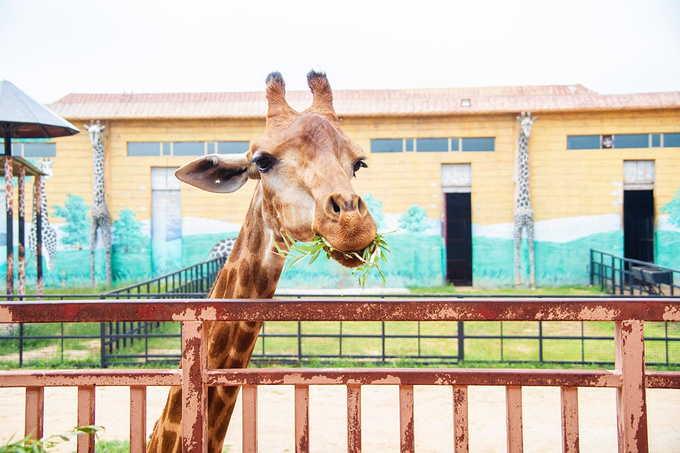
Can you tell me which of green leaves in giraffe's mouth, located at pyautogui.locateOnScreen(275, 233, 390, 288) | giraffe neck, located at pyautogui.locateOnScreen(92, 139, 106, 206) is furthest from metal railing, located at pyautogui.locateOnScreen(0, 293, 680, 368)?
giraffe neck, located at pyautogui.locateOnScreen(92, 139, 106, 206)

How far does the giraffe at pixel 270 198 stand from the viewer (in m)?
2.11

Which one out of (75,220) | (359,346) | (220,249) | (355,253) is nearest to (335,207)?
(355,253)

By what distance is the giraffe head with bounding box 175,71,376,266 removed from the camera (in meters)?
1.81

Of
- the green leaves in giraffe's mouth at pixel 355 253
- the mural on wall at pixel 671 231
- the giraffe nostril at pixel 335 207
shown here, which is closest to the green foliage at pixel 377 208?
the mural on wall at pixel 671 231

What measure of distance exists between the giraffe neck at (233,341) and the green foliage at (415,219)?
1428 cm

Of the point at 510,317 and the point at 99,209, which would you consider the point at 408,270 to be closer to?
the point at 99,209

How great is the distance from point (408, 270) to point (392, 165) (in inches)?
131

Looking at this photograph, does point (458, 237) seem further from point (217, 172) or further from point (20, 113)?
point (217, 172)

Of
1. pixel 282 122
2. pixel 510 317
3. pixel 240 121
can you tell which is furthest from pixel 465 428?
pixel 240 121

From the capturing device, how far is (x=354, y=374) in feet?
5.92

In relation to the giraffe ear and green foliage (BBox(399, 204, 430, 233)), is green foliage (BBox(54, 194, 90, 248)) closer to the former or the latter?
green foliage (BBox(399, 204, 430, 233))

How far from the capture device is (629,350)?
173 centimetres

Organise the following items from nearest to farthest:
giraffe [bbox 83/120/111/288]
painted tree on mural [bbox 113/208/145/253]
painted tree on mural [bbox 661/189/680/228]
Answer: giraffe [bbox 83/120/111/288] → painted tree on mural [bbox 661/189/680/228] → painted tree on mural [bbox 113/208/145/253]

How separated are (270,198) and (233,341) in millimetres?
670
